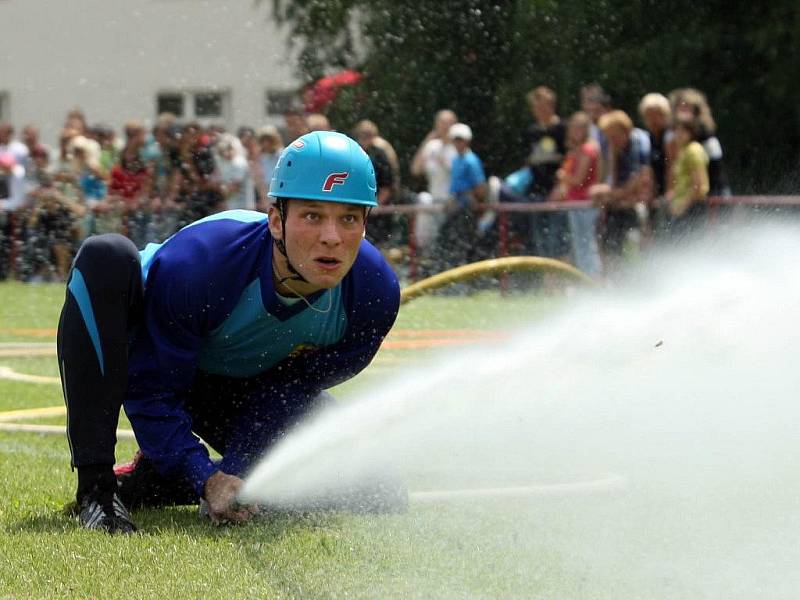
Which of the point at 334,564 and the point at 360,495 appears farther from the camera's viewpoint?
the point at 360,495

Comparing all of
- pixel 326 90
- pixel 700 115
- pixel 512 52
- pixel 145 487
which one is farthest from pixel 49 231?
pixel 145 487

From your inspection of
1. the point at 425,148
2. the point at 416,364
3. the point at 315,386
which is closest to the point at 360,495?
the point at 315,386

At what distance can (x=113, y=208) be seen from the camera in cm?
1712

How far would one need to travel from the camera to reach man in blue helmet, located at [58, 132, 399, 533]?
5234 millimetres

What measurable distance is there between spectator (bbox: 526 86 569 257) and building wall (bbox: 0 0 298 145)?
663 cm

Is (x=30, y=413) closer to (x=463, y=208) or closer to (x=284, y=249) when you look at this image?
Result: (x=284, y=249)

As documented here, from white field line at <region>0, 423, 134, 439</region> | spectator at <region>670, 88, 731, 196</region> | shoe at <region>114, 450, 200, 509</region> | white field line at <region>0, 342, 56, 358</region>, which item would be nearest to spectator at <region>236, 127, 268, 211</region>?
white field line at <region>0, 342, 56, 358</region>

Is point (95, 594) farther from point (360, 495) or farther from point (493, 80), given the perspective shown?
point (493, 80)

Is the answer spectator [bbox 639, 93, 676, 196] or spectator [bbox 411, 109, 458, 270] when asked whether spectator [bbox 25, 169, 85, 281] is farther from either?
spectator [bbox 639, 93, 676, 196]

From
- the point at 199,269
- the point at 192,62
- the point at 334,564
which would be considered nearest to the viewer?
the point at 334,564

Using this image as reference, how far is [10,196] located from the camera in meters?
19.1

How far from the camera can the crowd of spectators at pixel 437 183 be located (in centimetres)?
1405

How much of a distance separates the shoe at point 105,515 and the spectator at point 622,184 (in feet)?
31.0

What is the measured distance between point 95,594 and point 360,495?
1.53m
